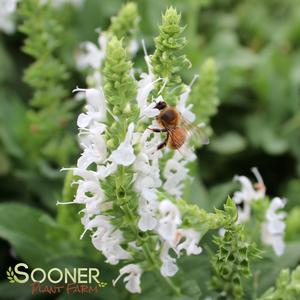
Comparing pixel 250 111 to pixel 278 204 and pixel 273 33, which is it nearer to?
pixel 273 33

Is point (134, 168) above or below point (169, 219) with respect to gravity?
above

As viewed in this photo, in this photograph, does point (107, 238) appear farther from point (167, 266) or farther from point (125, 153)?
point (125, 153)

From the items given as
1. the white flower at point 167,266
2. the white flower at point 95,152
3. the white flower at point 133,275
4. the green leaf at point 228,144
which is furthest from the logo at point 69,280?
the green leaf at point 228,144

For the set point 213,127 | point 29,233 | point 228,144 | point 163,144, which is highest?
point 213,127

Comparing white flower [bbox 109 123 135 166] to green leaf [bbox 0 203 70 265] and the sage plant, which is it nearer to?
the sage plant

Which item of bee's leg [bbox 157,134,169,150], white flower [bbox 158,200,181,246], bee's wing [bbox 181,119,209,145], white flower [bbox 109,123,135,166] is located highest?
bee's wing [bbox 181,119,209,145]

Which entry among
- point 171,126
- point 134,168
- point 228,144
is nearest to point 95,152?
point 134,168

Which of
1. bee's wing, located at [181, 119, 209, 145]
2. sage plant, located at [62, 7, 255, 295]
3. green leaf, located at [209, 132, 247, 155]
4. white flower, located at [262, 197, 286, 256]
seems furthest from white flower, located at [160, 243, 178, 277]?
green leaf, located at [209, 132, 247, 155]

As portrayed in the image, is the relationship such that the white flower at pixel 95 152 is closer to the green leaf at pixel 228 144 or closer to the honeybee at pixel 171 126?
the honeybee at pixel 171 126
